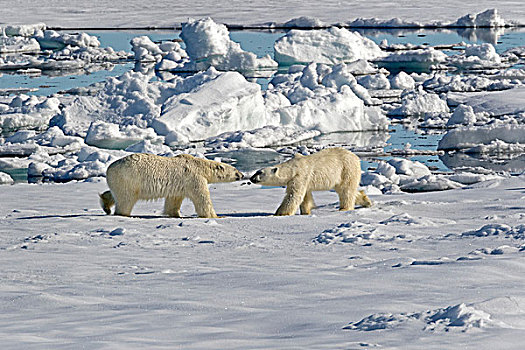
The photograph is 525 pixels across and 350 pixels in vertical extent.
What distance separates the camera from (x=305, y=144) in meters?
13.9

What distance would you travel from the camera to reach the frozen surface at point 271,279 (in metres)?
2.92

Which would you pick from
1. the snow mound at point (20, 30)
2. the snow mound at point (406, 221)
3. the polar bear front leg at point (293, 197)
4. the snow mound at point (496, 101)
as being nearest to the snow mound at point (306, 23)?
the snow mound at point (20, 30)

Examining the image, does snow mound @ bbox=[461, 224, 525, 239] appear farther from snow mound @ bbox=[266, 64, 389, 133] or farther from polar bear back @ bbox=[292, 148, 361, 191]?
snow mound @ bbox=[266, 64, 389, 133]

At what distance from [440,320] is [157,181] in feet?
11.5

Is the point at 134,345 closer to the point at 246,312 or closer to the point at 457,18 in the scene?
the point at 246,312

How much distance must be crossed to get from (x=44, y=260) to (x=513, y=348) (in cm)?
286

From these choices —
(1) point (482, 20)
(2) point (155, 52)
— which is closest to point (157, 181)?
(2) point (155, 52)

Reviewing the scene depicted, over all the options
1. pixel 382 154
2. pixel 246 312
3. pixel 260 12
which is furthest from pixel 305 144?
pixel 260 12

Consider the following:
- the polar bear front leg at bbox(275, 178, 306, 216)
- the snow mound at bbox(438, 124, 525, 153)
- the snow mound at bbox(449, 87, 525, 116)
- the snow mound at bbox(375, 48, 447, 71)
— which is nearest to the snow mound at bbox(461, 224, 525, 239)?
the polar bear front leg at bbox(275, 178, 306, 216)

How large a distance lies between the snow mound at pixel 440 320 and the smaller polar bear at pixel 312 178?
3201 mm

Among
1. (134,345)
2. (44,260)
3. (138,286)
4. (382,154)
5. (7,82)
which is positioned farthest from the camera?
(7,82)

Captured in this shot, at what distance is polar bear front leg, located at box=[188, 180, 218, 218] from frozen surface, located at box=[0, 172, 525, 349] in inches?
10.9

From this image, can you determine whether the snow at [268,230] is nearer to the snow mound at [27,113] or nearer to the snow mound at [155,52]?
the snow mound at [27,113]

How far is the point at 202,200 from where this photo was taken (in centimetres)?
616
